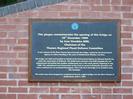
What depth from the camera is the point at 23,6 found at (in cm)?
755

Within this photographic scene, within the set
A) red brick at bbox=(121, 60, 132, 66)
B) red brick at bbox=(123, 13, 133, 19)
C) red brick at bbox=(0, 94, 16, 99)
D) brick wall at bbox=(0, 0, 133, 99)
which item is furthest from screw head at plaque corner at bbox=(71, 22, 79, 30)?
red brick at bbox=(0, 94, 16, 99)

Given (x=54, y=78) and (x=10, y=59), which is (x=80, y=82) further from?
(x=10, y=59)

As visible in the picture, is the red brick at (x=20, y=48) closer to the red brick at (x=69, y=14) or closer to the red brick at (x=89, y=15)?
the red brick at (x=69, y=14)

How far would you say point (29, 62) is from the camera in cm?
744

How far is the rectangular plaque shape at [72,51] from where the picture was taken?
7430 millimetres

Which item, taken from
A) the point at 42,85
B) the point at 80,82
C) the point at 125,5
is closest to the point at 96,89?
the point at 80,82

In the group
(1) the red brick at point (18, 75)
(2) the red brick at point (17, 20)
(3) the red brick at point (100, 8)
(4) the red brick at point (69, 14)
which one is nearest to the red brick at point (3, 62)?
(1) the red brick at point (18, 75)


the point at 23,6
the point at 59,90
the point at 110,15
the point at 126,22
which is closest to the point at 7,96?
the point at 59,90

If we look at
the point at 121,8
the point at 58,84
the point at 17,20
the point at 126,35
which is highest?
the point at 121,8

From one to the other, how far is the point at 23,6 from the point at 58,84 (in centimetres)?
118

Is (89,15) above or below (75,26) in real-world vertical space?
above

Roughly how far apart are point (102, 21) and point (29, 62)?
115 cm

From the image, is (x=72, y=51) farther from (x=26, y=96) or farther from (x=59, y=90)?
(x=26, y=96)

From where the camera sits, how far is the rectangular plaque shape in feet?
24.4
